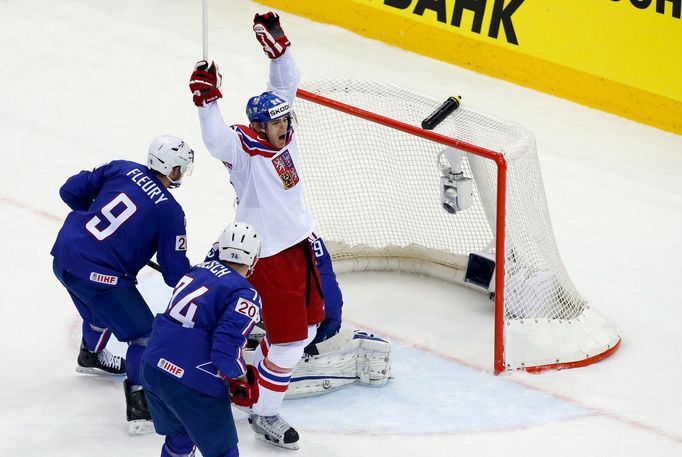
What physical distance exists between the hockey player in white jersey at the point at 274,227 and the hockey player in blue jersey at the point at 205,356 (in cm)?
58

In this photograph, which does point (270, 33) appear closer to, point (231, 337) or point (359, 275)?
point (231, 337)

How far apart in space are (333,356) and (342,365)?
5cm

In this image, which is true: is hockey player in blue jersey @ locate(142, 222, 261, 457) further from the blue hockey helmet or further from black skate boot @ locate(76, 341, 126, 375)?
black skate boot @ locate(76, 341, 126, 375)

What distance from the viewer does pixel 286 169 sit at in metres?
4.99

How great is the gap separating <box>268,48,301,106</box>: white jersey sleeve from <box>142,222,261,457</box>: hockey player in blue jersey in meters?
1.12

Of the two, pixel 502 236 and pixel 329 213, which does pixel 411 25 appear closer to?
pixel 329 213

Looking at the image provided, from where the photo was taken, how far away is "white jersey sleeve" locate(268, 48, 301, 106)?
17.0ft

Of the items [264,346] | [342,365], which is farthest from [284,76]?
[342,365]

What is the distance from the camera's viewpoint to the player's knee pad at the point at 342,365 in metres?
5.25

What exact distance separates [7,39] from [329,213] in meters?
3.40

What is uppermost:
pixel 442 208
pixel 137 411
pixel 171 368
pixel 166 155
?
pixel 166 155

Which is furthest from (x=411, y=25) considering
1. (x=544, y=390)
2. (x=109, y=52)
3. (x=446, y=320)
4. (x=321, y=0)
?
(x=544, y=390)

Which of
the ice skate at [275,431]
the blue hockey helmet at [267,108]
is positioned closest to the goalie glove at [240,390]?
the ice skate at [275,431]

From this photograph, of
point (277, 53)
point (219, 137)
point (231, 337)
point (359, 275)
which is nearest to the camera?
point (231, 337)
